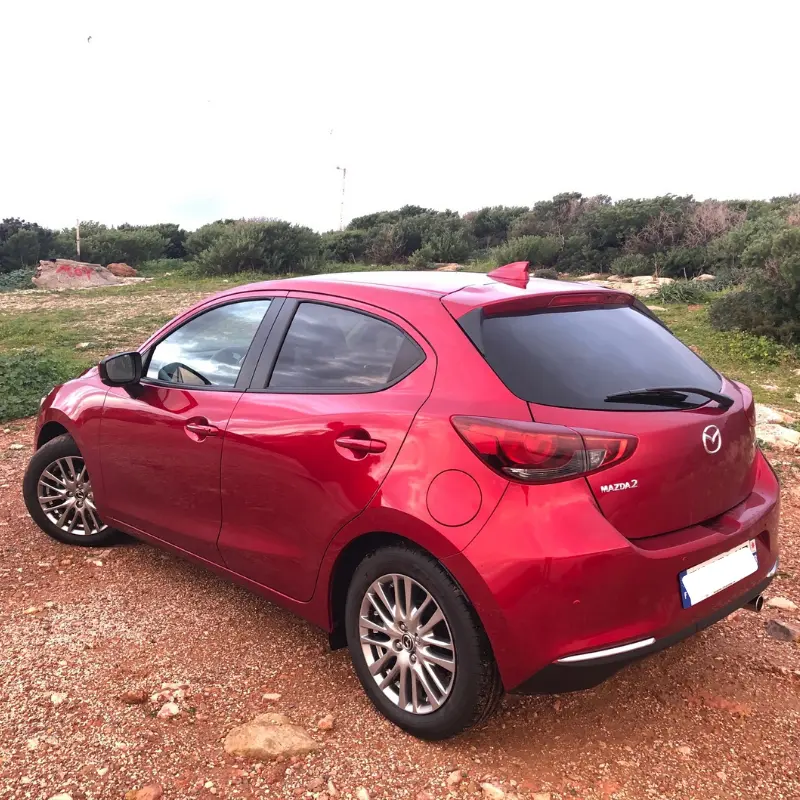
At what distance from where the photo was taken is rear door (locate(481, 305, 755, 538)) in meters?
2.17

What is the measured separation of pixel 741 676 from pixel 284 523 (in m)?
1.93

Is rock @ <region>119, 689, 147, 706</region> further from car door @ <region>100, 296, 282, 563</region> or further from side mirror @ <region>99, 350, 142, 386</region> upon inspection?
side mirror @ <region>99, 350, 142, 386</region>

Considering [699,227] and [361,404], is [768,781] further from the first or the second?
[699,227]

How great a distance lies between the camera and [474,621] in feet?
7.36

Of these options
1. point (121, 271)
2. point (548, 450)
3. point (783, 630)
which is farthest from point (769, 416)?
point (121, 271)

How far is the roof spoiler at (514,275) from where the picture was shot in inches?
111

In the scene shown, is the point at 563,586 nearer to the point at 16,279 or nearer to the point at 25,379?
the point at 25,379

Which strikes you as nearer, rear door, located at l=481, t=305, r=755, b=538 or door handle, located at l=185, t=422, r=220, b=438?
rear door, located at l=481, t=305, r=755, b=538

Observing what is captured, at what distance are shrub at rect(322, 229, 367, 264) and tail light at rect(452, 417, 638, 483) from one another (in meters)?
22.6

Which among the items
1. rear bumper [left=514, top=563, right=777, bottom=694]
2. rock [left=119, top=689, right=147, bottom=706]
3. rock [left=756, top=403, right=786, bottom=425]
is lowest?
rock [left=119, top=689, right=147, bottom=706]

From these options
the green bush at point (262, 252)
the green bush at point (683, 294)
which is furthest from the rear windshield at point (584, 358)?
the green bush at point (262, 252)

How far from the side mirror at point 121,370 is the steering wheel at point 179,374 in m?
0.11

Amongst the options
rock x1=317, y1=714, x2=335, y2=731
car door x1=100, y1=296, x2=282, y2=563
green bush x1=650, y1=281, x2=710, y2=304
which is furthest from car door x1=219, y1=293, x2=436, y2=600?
green bush x1=650, y1=281, x2=710, y2=304

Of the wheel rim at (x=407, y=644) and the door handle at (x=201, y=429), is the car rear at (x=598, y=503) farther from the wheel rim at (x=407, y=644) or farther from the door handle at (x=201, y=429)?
the door handle at (x=201, y=429)
